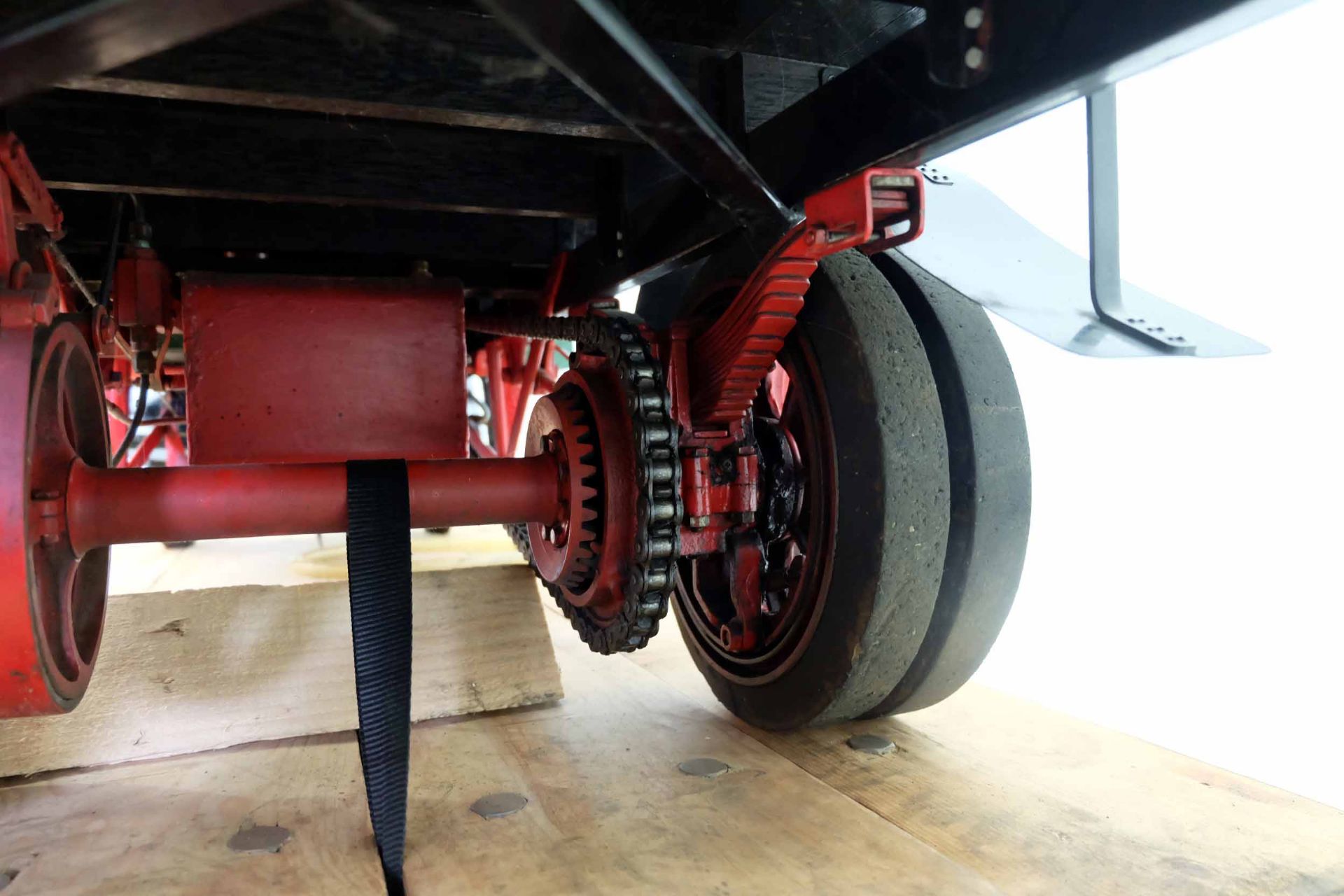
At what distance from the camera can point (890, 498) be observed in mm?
1133

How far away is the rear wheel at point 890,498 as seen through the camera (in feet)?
3.77

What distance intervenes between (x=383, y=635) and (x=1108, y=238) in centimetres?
98

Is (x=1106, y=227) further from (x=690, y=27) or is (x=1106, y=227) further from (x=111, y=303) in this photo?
(x=111, y=303)

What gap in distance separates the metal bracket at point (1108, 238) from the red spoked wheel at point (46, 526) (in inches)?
44.9

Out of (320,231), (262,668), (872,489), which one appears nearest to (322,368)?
(320,231)

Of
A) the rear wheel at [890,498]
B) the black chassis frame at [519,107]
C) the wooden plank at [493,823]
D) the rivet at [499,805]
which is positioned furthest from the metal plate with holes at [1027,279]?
the rivet at [499,805]

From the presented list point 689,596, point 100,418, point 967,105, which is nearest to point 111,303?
point 100,418

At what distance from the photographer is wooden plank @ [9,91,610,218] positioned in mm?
1370

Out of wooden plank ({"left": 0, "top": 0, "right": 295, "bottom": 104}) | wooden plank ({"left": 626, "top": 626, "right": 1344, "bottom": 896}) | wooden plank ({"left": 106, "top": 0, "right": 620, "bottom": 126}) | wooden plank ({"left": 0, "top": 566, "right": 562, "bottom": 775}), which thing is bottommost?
wooden plank ({"left": 626, "top": 626, "right": 1344, "bottom": 896})

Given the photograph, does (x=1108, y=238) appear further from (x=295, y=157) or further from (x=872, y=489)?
(x=295, y=157)

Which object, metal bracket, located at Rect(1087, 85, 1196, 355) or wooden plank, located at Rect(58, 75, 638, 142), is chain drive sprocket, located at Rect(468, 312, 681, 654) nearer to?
wooden plank, located at Rect(58, 75, 638, 142)

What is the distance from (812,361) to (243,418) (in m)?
1.08

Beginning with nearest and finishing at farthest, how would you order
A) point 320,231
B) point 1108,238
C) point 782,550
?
point 1108,238 → point 782,550 → point 320,231

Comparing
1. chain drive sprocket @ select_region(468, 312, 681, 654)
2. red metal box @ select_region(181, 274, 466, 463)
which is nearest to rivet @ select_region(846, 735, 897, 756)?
chain drive sprocket @ select_region(468, 312, 681, 654)
